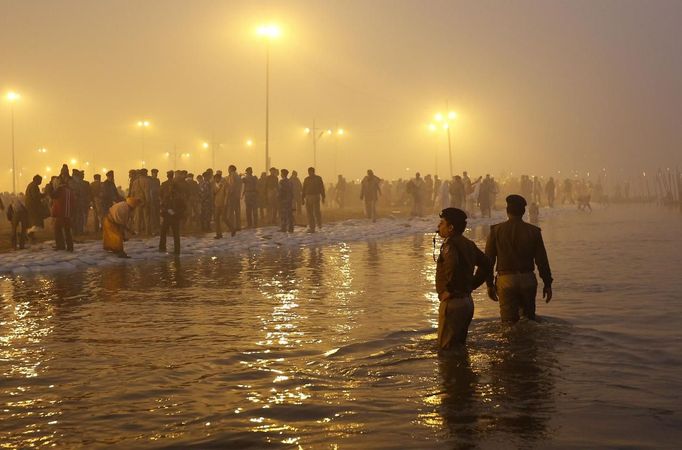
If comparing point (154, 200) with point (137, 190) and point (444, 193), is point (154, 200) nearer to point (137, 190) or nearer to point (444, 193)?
point (137, 190)

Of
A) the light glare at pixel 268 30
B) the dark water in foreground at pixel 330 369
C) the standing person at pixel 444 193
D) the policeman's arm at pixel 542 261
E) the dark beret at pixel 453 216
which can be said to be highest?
the light glare at pixel 268 30

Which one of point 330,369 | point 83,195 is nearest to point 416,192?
point 83,195

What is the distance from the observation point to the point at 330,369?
294 inches

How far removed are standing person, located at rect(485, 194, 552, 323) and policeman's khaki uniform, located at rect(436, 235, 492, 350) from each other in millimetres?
746

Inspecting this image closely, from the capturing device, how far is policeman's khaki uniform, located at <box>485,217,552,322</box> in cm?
848

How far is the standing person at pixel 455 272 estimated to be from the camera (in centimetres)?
757

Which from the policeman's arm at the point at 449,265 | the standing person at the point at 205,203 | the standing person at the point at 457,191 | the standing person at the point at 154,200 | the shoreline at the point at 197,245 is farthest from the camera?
the standing person at the point at 457,191

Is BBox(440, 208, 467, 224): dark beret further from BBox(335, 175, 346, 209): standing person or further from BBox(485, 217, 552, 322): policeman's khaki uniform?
BBox(335, 175, 346, 209): standing person

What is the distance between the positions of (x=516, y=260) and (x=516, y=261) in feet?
0.04

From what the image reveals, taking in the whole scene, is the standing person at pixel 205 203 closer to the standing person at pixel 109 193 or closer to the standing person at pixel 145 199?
the standing person at pixel 145 199

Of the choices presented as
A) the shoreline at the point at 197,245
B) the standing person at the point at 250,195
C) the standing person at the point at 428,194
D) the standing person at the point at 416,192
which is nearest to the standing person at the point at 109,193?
the shoreline at the point at 197,245

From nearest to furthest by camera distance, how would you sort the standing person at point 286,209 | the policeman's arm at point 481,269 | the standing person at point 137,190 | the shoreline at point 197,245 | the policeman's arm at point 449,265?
the policeman's arm at point 449,265 → the policeman's arm at point 481,269 → the shoreline at point 197,245 → the standing person at point 137,190 → the standing person at point 286,209

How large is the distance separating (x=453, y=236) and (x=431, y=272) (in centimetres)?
841

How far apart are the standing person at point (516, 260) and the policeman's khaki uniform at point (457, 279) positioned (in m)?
0.75
